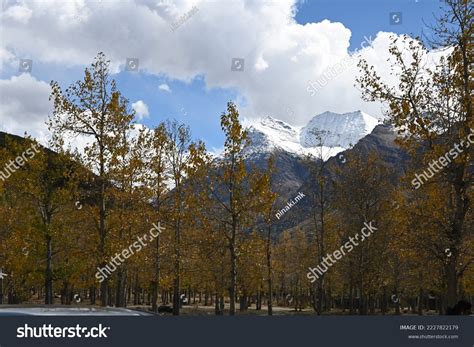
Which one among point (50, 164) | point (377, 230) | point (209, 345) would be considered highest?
point (50, 164)

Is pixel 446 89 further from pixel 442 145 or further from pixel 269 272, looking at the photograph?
pixel 269 272

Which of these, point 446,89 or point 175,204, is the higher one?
point 446,89

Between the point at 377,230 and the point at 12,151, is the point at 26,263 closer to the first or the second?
the point at 12,151

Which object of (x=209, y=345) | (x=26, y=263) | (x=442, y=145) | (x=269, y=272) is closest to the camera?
(x=209, y=345)

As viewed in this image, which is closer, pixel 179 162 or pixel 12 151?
pixel 12 151

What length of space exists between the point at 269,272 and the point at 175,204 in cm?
1300

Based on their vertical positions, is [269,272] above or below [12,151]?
below

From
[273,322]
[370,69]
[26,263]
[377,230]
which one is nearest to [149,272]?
[26,263]

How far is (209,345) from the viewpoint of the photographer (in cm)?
846

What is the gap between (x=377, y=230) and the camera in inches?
1270

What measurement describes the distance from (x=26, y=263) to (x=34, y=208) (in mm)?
3813

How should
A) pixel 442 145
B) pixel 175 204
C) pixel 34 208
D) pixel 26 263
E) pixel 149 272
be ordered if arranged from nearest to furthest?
pixel 442 145 < pixel 175 204 < pixel 26 263 < pixel 34 208 < pixel 149 272

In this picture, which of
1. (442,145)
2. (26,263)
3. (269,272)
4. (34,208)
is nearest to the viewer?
(442,145)

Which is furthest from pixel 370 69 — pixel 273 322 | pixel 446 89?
pixel 273 322
